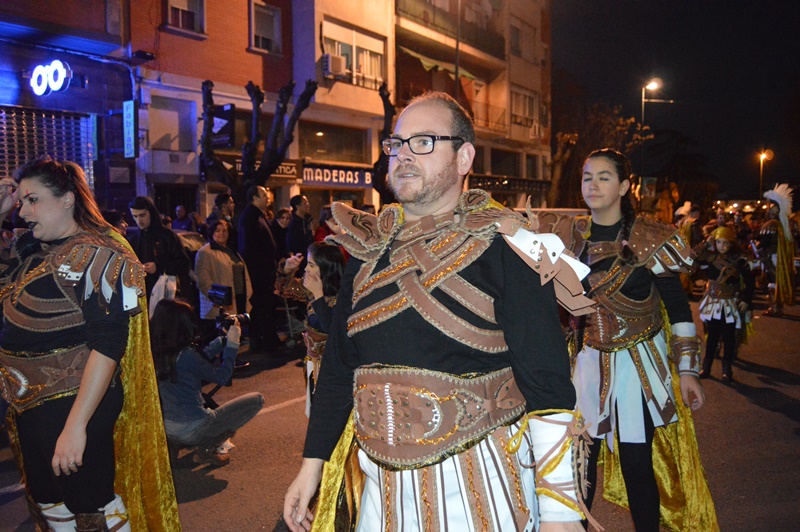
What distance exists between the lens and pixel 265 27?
1980 centimetres

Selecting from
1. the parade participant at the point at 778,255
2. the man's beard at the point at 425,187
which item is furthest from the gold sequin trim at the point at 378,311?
the parade participant at the point at 778,255

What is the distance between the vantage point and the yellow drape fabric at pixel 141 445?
128 inches

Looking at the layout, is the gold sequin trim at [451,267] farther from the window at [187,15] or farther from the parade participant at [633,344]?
the window at [187,15]

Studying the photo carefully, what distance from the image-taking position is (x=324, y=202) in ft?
72.4

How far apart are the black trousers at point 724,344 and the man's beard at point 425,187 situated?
702 cm

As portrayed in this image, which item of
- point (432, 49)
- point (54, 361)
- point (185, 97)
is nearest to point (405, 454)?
point (54, 361)

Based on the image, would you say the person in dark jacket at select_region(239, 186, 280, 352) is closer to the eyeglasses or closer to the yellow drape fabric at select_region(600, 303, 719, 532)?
the yellow drape fabric at select_region(600, 303, 719, 532)

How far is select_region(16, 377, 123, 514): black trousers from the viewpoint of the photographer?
285cm

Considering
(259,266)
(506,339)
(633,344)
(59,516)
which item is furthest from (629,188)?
(259,266)

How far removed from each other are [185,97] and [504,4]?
2076cm

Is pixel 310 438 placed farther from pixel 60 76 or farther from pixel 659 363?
pixel 60 76

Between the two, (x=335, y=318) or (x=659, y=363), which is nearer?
(x=335, y=318)

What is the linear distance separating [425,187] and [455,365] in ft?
1.89

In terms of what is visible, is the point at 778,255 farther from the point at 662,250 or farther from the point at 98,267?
the point at 98,267
